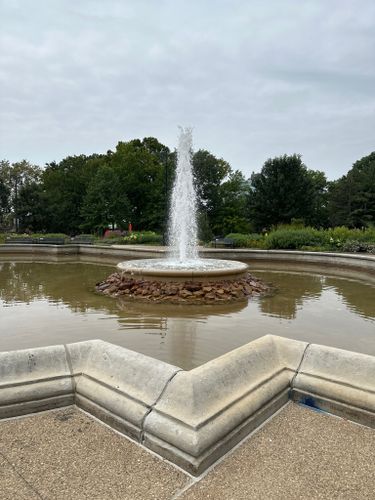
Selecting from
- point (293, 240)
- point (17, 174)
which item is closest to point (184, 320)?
point (293, 240)

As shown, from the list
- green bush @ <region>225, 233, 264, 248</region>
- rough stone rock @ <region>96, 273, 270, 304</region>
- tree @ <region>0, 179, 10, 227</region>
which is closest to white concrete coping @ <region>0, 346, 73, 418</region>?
rough stone rock @ <region>96, 273, 270, 304</region>

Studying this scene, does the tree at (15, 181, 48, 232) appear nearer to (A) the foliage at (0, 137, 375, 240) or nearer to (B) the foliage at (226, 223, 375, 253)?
(A) the foliage at (0, 137, 375, 240)

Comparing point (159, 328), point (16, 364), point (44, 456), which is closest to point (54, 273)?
point (159, 328)

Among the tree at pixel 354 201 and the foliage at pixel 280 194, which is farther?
the tree at pixel 354 201

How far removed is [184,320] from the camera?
6.66 m

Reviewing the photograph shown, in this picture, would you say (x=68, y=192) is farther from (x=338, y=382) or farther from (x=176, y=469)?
(x=176, y=469)

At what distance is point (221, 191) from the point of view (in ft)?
152

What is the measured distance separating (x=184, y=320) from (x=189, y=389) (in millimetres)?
3987

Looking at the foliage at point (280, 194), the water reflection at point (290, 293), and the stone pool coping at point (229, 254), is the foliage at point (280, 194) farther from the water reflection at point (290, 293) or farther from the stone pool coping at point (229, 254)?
the water reflection at point (290, 293)

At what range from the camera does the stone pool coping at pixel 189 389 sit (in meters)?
2.54

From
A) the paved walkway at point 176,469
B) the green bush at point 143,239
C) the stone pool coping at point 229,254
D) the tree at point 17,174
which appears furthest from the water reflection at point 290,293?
the tree at point 17,174

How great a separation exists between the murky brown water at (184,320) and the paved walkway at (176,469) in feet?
6.08

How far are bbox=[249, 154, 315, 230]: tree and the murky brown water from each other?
1160 inches

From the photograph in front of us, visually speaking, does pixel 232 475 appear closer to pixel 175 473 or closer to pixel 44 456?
pixel 175 473
